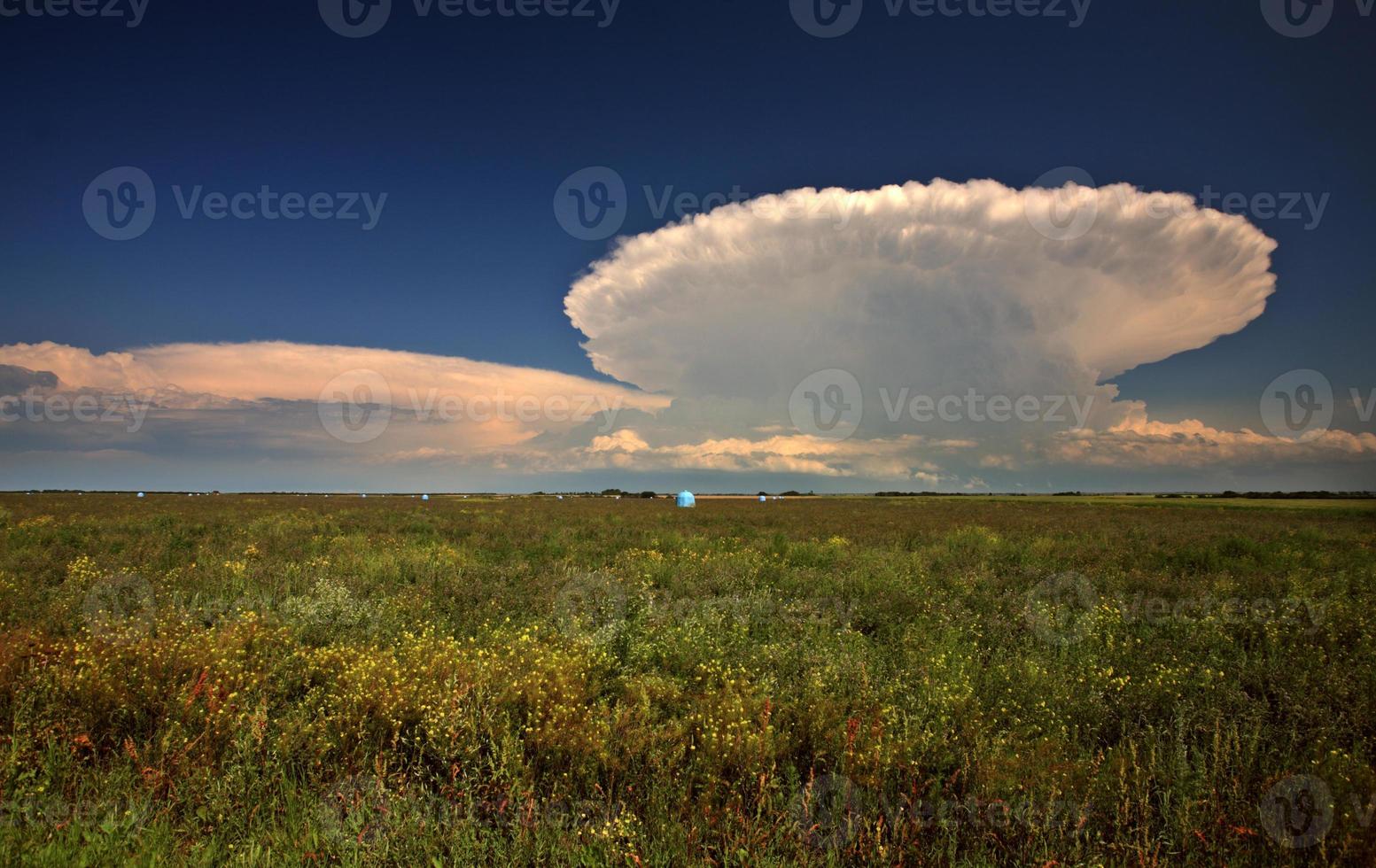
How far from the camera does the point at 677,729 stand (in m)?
4.40

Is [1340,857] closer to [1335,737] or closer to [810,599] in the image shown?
[1335,737]

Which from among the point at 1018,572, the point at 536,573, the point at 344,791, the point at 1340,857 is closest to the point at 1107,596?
the point at 1018,572

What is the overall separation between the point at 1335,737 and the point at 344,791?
7.92 meters

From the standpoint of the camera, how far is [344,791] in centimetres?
392

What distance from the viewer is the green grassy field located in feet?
11.6

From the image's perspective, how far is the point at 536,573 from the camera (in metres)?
10.7

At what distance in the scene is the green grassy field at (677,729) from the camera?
354 cm

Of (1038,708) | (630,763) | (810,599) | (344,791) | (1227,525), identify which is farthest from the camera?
(1227,525)

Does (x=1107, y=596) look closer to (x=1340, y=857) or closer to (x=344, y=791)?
(x=1340, y=857)

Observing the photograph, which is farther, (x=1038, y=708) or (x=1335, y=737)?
(x=1038, y=708)

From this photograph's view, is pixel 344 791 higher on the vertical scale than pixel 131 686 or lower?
lower

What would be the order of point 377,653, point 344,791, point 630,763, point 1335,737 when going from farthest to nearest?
1. point 377,653
2. point 1335,737
3. point 630,763
4. point 344,791

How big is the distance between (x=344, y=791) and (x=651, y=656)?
121 inches

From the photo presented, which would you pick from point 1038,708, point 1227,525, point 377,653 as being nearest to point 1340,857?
point 1038,708
